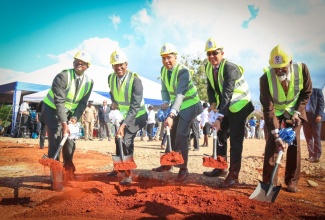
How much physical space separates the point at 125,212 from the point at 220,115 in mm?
2048

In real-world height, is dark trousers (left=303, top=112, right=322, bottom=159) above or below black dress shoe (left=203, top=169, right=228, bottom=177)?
above

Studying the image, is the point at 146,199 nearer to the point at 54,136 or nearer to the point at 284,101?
the point at 54,136

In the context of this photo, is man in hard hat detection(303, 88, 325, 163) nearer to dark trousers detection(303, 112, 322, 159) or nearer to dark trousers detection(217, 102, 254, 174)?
dark trousers detection(303, 112, 322, 159)

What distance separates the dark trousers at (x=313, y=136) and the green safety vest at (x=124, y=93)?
4970 mm

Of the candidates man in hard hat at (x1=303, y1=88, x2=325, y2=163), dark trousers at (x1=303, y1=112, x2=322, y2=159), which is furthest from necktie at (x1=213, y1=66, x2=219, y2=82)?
dark trousers at (x1=303, y1=112, x2=322, y2=159)

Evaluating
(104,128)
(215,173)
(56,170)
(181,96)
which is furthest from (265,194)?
(104,128)

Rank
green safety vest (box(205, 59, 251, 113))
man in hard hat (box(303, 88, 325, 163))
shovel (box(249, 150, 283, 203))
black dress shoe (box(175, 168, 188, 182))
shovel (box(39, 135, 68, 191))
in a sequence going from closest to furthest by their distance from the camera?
shovel (box(249, 150, 283, 203)) < shovel (box(39, 135, 68, 191)) < green safety vest (box(205, 59, 251, 113)) < black dress shoe (box(175, 168, 188, 182)) < man in hard hat (box(303, 88, 325, 163))

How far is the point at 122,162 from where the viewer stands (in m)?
3.90

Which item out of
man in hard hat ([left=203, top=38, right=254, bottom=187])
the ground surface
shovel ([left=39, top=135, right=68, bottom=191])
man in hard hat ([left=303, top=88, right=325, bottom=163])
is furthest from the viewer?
man in hard hat ([left=303, top=88, right=325, bottom=163])

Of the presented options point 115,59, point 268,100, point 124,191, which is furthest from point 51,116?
point 268,100

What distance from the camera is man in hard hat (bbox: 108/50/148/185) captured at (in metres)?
4.22

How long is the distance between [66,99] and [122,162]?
1.41 m

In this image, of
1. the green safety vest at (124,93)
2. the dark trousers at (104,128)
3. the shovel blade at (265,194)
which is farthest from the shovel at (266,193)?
the dark trousers at (104,128)

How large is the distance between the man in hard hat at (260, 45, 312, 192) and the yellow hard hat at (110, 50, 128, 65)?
84.9 inches
